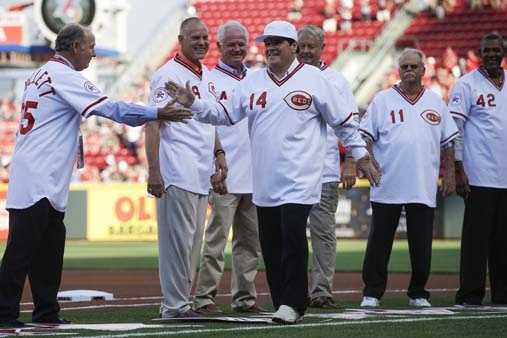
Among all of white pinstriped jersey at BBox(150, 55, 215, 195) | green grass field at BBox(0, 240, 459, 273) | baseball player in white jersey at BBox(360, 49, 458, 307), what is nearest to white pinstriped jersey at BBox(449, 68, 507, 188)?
baseball player in white jersey at BBox(360, 49, 458, 307)

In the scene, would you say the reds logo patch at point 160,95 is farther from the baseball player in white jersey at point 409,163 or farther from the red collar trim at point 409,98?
the red collar trim at point 409,98

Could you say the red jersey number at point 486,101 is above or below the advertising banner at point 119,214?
above

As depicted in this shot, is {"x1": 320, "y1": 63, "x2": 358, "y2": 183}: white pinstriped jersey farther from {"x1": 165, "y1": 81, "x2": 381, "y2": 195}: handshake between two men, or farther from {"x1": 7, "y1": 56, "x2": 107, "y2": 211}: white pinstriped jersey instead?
{"x1": 7, "y1": 56, "x2": 107, "y2": 211}: white pinstriped jersey

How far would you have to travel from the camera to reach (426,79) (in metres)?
33.0

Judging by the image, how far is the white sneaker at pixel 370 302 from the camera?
38.0 ft

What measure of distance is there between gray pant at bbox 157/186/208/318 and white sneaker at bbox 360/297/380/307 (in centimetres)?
194

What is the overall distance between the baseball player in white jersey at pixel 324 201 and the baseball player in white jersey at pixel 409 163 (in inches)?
12.9

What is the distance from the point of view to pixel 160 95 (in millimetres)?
10227

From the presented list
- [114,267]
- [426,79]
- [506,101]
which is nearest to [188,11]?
[426,79]

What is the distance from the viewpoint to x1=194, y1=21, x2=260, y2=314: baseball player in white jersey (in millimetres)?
11352

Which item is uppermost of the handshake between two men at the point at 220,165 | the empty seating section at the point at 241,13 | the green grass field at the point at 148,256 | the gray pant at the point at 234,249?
the empty seating section at the point at 241,13

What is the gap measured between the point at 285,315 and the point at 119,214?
20714 millimetres

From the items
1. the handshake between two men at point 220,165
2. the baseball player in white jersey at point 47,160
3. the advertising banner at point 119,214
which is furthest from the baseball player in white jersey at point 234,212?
the advertising banner at point 119,214

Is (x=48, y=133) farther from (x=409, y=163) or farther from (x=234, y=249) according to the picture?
(x=409, y=163)
